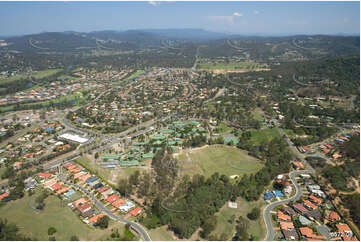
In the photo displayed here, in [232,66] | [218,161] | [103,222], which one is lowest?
[103,222]

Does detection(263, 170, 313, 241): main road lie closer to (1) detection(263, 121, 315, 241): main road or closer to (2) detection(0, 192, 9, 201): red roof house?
(1) detection(263, 121, 315, 241): main road

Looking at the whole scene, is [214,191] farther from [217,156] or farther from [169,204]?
[217,156]

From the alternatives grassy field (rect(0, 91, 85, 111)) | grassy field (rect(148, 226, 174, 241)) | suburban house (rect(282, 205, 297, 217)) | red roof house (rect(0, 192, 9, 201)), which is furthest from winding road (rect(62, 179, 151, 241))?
grassy field (rect(0, 91, 85, 111))

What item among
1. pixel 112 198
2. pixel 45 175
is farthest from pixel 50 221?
pixel 45 175

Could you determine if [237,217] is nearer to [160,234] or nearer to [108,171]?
[160,234]

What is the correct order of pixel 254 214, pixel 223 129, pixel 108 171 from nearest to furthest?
pixel 254 214 → pixel 108 171 → pixel 223 129

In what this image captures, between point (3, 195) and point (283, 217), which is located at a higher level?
point (283, 217)
